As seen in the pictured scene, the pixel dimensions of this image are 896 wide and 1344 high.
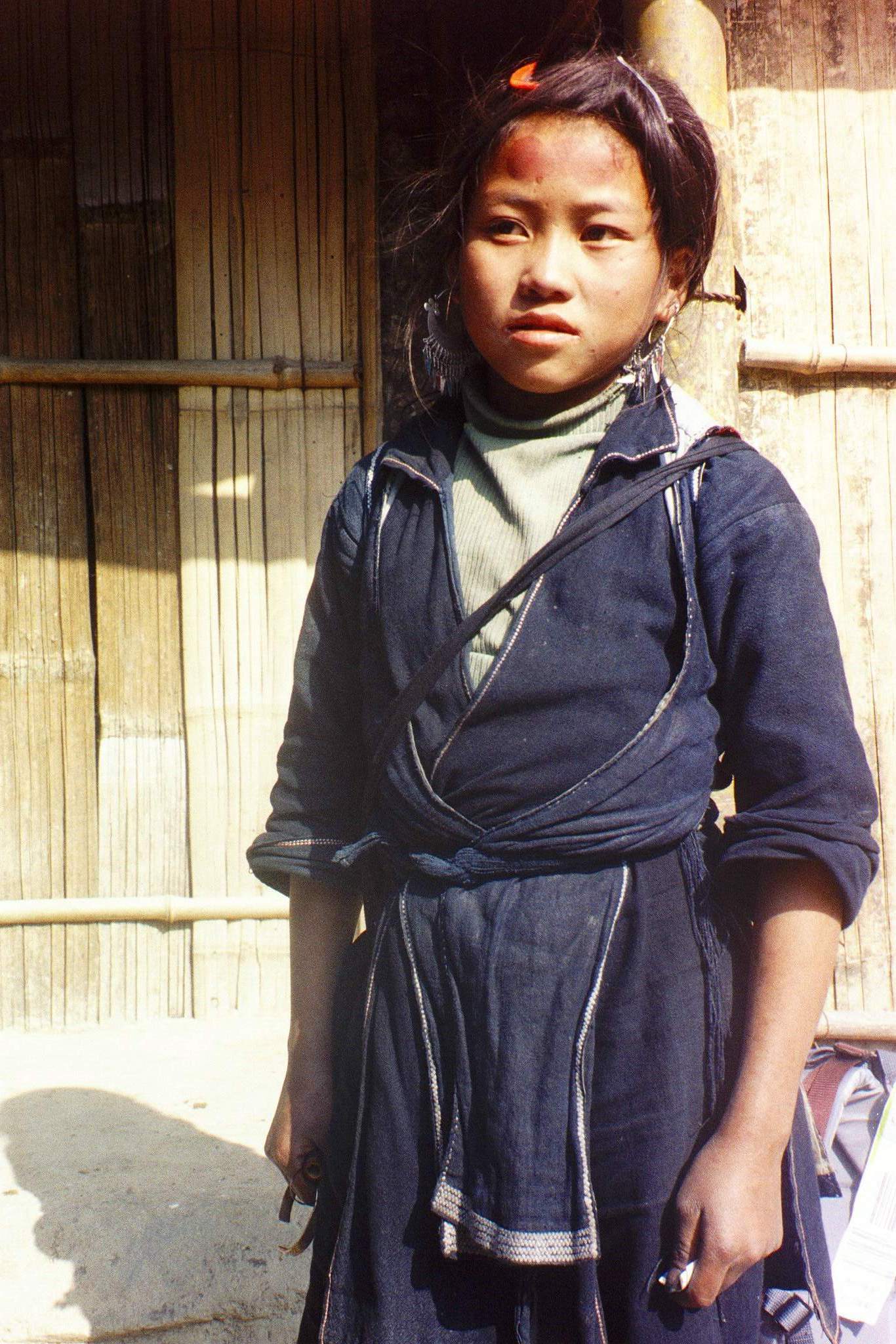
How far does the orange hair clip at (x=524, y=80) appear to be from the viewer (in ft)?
4.09

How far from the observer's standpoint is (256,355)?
124 inches

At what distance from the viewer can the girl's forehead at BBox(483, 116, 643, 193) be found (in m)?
1.20

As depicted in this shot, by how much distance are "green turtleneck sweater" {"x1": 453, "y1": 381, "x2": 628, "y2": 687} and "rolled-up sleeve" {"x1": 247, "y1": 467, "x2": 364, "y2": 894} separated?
15cm

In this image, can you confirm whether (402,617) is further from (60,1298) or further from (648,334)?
(60,1298)

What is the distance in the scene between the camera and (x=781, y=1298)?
125 cm

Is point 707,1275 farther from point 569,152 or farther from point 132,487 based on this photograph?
point 132,487

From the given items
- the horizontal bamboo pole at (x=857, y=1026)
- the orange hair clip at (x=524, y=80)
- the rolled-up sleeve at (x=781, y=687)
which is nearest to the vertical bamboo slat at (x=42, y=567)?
the horizontal bamboo pole at (x=857, y=1026)

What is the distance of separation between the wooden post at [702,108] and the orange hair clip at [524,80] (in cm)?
85

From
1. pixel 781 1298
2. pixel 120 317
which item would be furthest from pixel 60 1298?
pixel 120 317

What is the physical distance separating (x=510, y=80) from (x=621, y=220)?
23cm

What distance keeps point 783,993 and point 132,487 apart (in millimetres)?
2523

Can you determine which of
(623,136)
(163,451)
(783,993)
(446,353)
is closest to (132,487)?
(163,451)

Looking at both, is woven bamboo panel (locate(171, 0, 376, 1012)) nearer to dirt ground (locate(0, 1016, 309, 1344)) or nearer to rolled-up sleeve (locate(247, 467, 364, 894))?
dirt ground (locate(0, 1016, 309, 1344))

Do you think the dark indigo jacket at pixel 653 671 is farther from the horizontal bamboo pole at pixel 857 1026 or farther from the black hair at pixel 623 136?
the horizontal bamboo pole at pixel 857 1026
